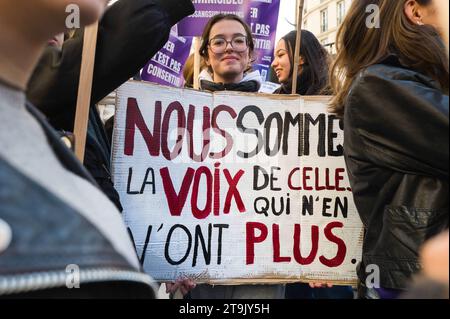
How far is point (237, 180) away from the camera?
1.76m

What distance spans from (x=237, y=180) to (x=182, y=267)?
381 millimetres

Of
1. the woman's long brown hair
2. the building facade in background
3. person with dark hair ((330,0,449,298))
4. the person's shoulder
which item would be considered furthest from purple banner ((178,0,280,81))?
the person's shoulder

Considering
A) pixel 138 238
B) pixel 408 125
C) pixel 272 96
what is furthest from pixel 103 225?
pixel 272 96

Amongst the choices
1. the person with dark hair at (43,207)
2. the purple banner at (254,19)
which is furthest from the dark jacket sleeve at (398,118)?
the purple banner at (254,19)

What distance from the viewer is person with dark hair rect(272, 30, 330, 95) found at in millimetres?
2229

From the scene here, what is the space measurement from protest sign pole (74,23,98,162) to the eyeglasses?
1157 mm

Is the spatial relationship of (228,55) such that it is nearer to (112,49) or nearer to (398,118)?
(112,49)

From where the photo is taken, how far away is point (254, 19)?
3.61 metres

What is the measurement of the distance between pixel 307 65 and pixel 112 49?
4.56ft

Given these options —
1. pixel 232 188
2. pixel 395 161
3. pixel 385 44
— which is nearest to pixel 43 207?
pixel 395 161

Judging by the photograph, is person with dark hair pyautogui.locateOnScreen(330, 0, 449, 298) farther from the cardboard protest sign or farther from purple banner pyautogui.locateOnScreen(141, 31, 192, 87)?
purple banner pyautogui.locateOnScreen(141, 31, 192, 87)

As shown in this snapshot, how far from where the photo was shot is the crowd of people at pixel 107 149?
435 millimetres

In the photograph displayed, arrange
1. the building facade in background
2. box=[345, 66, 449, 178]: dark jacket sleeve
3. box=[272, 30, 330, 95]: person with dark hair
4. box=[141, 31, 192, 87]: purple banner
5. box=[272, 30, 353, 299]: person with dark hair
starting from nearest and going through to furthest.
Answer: box=[345, 66, 449, 178]: dark jacket sleeve < the building facade in background < box=[272, 30, 353, 299]: person with dark hair < box=[272, 30, 330, 95]: person with dark hair < box=[141, 31, 192, 87]: purple banner

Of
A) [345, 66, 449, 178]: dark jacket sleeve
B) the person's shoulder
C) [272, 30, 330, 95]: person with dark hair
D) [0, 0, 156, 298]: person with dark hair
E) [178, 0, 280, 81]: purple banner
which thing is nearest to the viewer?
[0, 0, 156, 298]: person with dark hair
